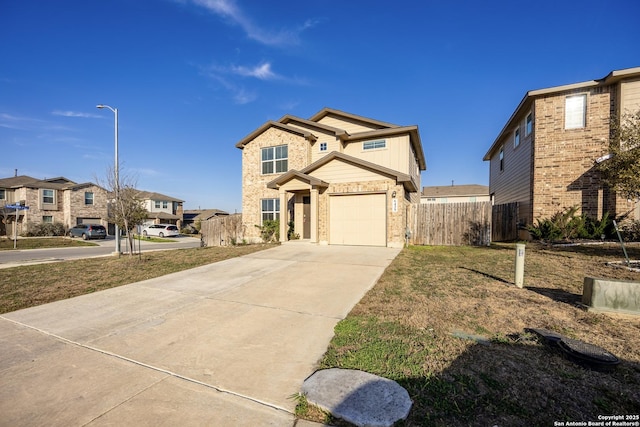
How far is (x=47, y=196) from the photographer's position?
32.7 m

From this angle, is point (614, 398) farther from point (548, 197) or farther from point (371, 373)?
point (548, 197)

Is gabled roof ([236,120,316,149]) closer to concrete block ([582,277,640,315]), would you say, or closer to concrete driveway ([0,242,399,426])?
concrete driveway ([0,242,399,426])

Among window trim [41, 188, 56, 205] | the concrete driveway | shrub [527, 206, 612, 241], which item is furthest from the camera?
window trim [41, 188, 56, 205]

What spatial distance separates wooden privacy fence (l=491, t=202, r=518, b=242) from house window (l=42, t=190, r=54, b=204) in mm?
45681

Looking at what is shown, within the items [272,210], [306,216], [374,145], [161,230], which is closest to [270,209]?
[272,210]

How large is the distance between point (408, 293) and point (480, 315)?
1.42 metres

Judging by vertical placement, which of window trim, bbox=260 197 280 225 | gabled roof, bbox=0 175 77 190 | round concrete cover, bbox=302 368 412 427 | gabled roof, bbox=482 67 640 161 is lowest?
round concrete cover, bbox=302 368 412 427

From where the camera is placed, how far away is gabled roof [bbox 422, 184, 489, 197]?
1535 inches

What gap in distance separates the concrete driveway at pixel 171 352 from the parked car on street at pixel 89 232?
2929 centimetres

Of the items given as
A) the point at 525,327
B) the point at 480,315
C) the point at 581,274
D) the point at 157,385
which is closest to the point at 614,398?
the point at 525,327

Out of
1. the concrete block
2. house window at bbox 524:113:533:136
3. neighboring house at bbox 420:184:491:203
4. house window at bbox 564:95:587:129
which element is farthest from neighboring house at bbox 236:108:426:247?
neighboring house at bbox 420:184:491:203

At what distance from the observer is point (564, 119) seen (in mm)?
12852

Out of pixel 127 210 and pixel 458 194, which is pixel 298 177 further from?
pixel 458 194

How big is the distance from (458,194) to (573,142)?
91.0ft
